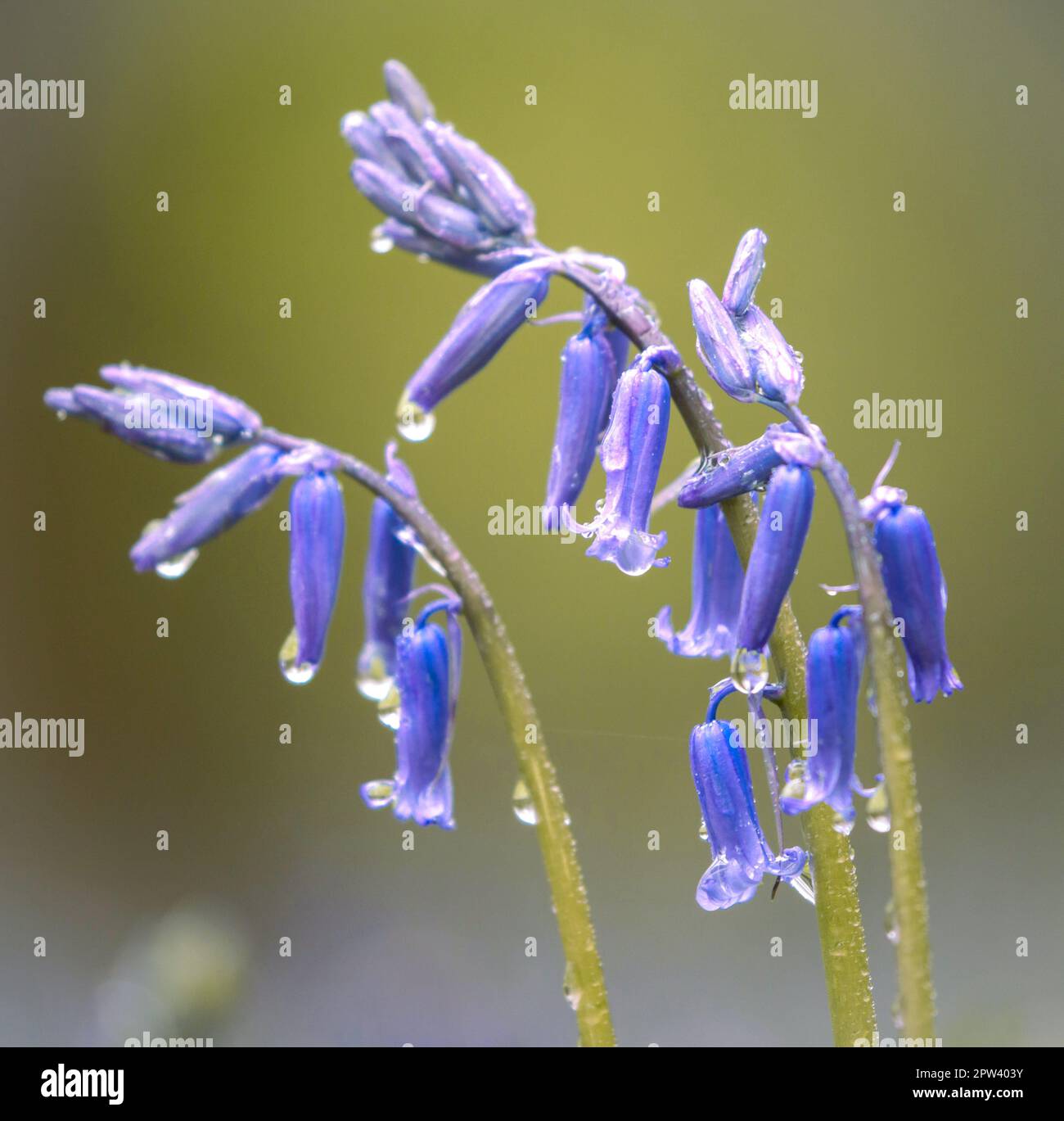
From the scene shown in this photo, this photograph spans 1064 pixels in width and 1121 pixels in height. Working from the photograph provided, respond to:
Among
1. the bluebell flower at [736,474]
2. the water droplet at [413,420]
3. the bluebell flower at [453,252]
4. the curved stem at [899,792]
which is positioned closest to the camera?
the curved stem at [899,792]

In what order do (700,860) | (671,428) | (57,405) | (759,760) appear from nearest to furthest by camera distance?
(57,405), (759,760), (671,428), (700,860)

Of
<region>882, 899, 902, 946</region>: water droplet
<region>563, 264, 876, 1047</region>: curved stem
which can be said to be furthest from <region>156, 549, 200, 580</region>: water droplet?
<region>882, 899, 902, 946</region>: water droplet

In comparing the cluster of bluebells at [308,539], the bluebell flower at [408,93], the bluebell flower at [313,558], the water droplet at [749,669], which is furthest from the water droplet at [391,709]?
the bluebell flower at [408,93]

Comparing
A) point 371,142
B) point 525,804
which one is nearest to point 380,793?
point 525,804

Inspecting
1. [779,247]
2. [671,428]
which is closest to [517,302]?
[671,428]

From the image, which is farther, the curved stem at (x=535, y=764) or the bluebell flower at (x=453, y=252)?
the bluebell flower at (x=453, y=252)

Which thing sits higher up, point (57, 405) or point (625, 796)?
point (57, 405)

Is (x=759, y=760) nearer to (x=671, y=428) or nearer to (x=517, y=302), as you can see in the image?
(x=671, y=428)

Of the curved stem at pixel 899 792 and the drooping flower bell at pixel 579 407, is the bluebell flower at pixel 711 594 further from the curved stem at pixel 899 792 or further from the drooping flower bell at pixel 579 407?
the curved stem at pixel 899 792

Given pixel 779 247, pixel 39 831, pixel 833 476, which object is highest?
pixel 779 247
